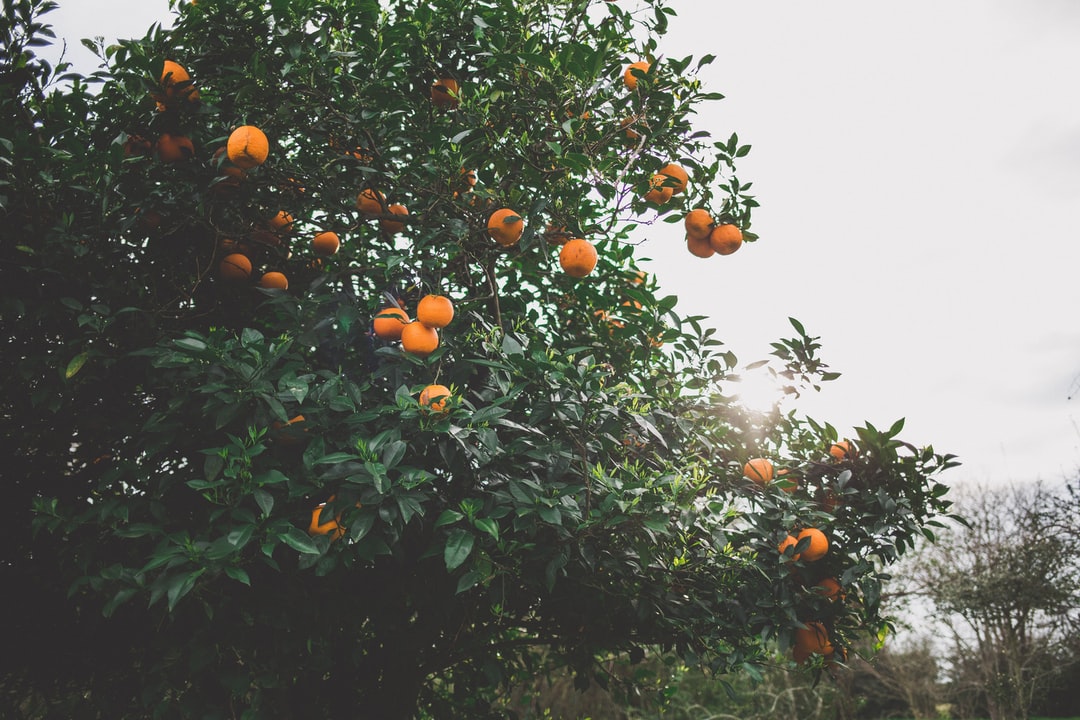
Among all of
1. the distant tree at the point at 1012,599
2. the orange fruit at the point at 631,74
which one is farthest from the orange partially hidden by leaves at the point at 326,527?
the distant tree at the point at 1012,599

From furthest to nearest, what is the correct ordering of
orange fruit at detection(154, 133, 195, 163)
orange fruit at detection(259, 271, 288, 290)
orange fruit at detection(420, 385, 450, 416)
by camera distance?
orange fruit at detection(259, 271, 288, 290) < orange fruit at detection(154, 133, 195, 163) < orange fruit at detection(420, 385, 450, 416)

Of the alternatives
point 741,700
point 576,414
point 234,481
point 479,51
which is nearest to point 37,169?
point 234,481

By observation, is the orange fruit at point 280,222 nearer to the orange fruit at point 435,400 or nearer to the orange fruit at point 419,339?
the orange fruit at point 419,339

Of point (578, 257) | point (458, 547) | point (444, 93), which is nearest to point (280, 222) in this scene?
point (444, 93)

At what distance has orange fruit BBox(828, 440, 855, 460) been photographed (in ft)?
8.55

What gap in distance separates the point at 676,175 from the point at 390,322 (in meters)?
1.20

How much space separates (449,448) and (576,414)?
0.41 meters

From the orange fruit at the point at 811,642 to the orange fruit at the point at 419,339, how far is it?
1.57 meters

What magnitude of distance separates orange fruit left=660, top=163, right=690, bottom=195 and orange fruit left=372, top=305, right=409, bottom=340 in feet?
3.65

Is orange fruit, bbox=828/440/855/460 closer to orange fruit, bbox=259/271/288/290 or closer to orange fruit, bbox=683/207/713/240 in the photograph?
orange fruit, bbox=683/207/713/240

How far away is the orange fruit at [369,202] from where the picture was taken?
2.45 metres

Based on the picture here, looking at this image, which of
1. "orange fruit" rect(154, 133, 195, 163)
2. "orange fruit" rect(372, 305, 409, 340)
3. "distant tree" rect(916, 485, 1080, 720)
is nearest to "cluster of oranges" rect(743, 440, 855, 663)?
"orange fruit" rect(372, 305, 409, 340)

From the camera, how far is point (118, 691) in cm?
222

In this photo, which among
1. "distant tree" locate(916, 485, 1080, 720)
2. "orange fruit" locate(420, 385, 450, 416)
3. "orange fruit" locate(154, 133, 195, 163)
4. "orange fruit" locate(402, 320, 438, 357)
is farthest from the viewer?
"distant tree" locate(916, 485, 1080, 720)
